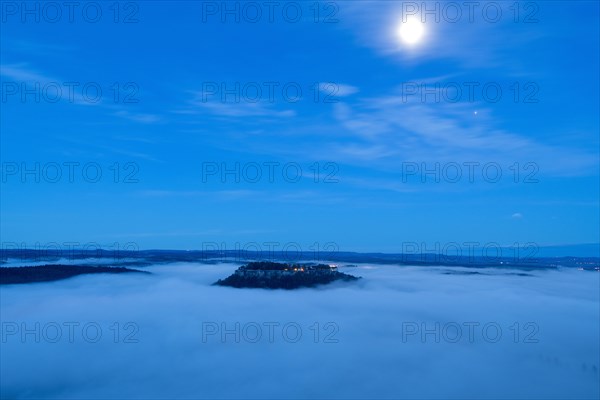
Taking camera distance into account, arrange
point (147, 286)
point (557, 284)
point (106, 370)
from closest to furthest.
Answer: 1. point (106, 370)
2. point (147, 286)
3. point (557, 284)

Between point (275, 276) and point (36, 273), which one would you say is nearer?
point (275, 276)

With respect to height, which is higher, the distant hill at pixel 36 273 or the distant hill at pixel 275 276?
the distant hill at pixel 275 276

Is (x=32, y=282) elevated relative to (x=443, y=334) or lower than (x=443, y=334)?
elevated

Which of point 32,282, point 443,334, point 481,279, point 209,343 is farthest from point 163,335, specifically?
point 481,279

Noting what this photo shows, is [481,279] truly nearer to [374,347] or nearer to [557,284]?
[557,284]

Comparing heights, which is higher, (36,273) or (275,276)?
(275,276)

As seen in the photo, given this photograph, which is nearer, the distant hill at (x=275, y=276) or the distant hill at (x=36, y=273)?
the distant hill at (x=275, y=276)

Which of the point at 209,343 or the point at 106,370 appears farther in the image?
the point at 209,343

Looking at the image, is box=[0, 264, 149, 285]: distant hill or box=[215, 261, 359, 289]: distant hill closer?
box=[215, 261, 359, 289]: distant hill

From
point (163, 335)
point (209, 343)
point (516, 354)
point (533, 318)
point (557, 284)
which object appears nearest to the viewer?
point (516, 354)

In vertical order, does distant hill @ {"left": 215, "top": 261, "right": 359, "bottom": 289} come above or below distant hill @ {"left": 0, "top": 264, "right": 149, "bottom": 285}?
above

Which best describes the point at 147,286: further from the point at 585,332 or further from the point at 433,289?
the point at 585,332
